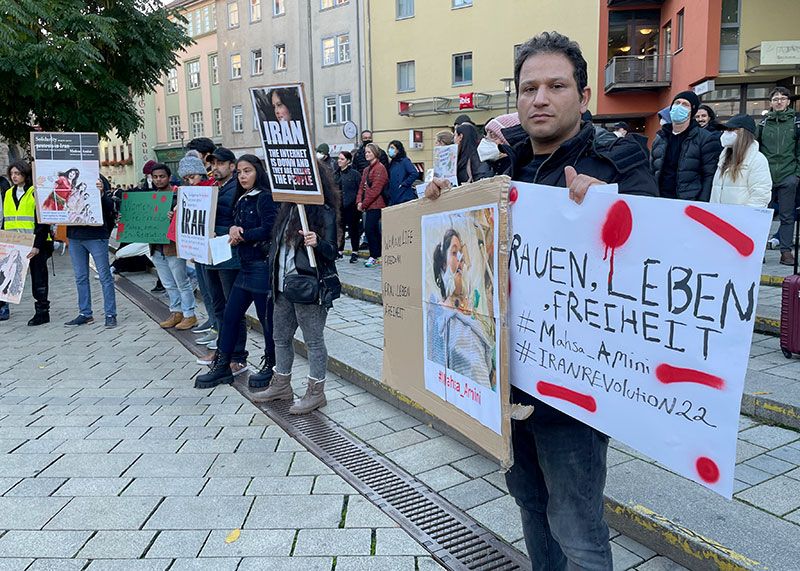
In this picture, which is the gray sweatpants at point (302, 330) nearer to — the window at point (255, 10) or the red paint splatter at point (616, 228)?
the red paint splatter at point (616, 228)

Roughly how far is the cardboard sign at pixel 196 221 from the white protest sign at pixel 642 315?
447 cm

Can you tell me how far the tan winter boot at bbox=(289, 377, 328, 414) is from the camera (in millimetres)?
5004

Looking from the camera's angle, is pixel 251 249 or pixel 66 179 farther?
pixel 66 179

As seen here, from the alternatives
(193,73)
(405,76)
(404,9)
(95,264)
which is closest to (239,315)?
(95,264)

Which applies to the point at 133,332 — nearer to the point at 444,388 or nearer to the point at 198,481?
the point at 198,481

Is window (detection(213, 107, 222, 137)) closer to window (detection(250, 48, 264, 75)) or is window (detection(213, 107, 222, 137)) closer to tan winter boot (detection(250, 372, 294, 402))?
window (detection(250, 48, 264, 75))

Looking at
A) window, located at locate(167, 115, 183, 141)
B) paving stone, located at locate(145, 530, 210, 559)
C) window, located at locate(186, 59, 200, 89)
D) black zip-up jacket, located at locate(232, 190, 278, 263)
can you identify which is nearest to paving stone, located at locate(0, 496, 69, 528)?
paving stone, located at locate(145, 530, 210, 559)

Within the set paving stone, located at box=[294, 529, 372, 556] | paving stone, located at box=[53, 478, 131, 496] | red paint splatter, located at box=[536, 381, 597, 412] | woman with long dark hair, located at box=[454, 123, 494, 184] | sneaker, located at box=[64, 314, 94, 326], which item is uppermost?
woman with long dark hair, located at box=[454, 123, 494, 184]

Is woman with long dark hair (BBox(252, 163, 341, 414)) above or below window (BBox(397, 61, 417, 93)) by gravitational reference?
below

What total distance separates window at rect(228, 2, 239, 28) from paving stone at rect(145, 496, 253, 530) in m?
42.8

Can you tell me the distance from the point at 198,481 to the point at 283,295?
5.19 feet

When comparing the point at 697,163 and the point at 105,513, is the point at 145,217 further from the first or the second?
the point at 697,163

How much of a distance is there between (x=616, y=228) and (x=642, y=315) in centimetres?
25

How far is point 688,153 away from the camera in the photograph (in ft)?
24.2
